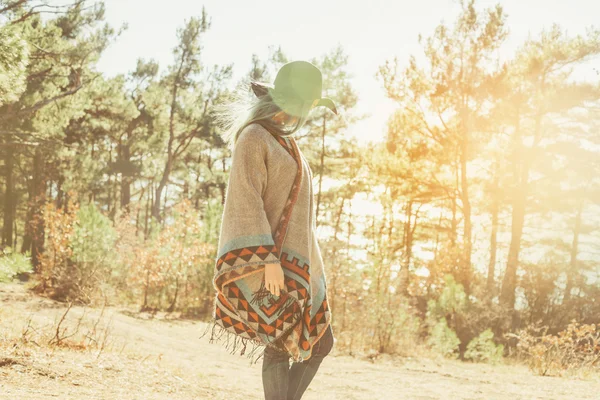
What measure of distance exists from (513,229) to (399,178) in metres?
3.88

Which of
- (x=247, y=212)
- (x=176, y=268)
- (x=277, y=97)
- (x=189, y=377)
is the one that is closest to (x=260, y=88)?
(x=277, y=97)

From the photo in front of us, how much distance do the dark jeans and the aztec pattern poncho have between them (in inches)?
2.5

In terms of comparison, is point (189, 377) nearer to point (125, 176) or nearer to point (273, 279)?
point (273, 279)

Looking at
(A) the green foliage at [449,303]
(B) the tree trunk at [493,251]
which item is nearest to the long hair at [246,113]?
(A) the green foliage at [449,303]

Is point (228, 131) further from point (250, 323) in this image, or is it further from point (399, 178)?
point (399, 178)

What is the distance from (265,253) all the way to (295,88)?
2.41ft

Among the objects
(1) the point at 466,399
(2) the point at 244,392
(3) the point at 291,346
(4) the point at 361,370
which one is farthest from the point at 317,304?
(4) the point at 361,370

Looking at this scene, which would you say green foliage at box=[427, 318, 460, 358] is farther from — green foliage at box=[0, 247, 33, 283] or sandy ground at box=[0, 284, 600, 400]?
green foliage at box=[0, 247, 33, 283]

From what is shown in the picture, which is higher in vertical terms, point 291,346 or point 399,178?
point 399,178

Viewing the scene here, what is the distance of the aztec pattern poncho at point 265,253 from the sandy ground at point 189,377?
1469 millimetres

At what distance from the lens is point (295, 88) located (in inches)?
90.0

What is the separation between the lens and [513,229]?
1551 cm

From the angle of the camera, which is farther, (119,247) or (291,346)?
(119,247)

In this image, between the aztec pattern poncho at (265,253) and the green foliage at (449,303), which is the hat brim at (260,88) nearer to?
the aztec pattern poncho at (265,253)
